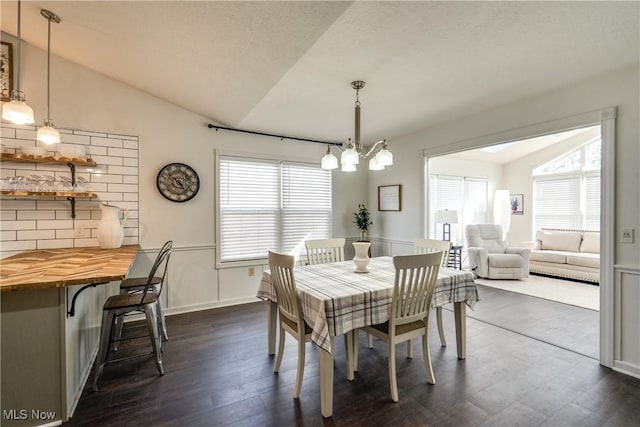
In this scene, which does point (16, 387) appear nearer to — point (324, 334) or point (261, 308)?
point (324, 334)

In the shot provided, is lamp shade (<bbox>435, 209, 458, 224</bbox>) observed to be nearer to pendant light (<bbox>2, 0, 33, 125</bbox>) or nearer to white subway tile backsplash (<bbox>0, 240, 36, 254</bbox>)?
pendant light (<bbox>2, 0, 33, 125</bbox>)

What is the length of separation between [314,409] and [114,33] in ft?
10.4

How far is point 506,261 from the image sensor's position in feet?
17.3

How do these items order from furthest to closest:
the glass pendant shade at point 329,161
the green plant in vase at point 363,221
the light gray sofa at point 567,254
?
the light gray sofa at point 567,254 < the green plant in vase at point 363,221 < the glass pendant shade at point 329,161

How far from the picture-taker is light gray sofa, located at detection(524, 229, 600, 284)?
504cm

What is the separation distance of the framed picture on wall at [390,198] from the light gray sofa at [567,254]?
11.2ft

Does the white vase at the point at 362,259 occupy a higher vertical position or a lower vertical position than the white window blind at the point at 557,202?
lower

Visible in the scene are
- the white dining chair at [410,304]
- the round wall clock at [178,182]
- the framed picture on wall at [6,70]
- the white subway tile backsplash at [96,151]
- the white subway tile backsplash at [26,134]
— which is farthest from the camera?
the round wall clock at [178,182]

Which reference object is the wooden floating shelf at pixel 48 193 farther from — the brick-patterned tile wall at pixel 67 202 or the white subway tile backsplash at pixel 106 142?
the white subway tile backsplash at pixel 106 142

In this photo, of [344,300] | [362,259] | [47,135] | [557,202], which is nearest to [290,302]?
[344,300]

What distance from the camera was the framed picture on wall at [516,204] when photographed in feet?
23.6

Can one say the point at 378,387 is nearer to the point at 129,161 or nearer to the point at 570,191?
the point at 129,161

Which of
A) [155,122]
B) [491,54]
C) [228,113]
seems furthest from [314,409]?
[155,122]

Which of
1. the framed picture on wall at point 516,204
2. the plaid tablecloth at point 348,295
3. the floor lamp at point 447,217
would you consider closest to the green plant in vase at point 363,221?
the floor lamp at point 447,217
